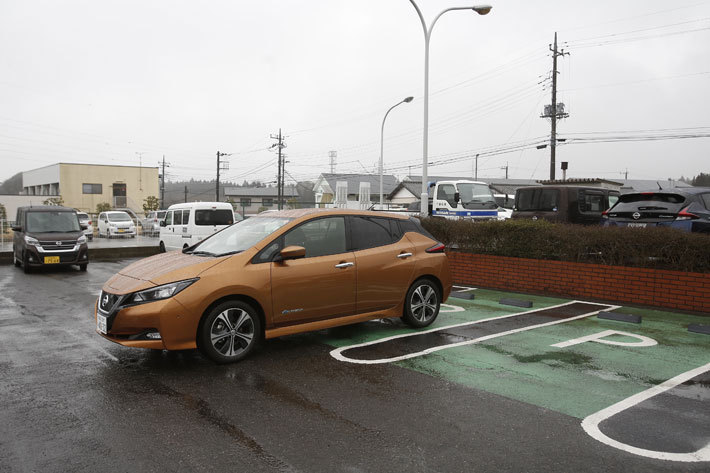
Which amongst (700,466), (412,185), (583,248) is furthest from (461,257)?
(412,185)

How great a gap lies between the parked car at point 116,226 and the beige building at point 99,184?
2721cm

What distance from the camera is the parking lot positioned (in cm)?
340

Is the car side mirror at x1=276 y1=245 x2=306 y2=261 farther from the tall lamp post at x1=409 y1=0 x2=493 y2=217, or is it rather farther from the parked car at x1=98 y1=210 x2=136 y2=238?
the parked car at x1=98 y1=210 x2=136 y2=238

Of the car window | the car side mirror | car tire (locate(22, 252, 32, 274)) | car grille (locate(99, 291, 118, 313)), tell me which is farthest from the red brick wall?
car tire (locate(22, 252, 32, 274))

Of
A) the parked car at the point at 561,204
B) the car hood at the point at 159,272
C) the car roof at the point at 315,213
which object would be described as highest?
the parked car at the point at 561,204

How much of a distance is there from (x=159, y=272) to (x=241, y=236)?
1148 millimetres

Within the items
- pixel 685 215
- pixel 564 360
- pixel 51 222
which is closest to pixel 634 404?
pixel 564 360

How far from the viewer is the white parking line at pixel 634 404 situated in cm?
341

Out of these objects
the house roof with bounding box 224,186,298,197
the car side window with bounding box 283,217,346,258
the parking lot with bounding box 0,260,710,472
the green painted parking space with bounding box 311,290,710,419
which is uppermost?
the house roof with bounding box 224,186,298,197

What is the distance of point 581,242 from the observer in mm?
9398

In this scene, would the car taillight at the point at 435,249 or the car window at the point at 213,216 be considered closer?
the car taillight at the point at 435,249

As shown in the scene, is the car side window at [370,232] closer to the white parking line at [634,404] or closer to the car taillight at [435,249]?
the car taillight at [435,249]

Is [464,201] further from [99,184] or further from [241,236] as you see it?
[99,184]

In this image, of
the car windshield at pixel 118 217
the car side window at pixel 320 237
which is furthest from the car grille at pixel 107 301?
the car windshield at pixel 118 217
